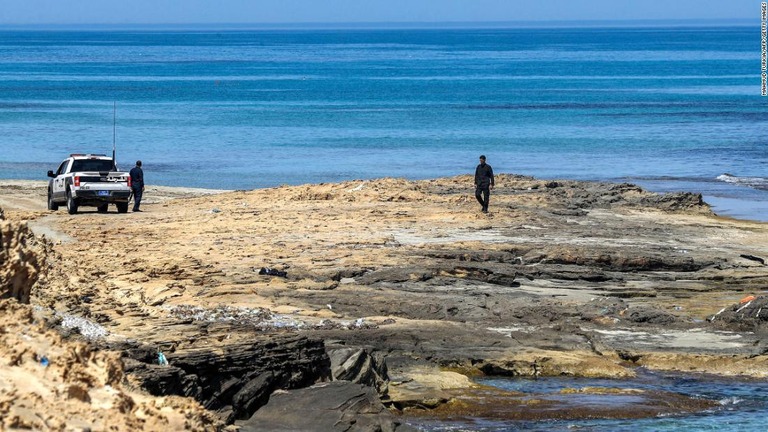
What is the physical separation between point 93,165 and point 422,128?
33.9 meters

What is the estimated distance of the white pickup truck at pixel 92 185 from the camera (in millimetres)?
28359

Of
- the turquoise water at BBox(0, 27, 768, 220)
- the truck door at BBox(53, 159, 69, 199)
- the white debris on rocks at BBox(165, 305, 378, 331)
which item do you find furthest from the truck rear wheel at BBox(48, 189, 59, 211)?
the white debris on rocks at BBox(165, 305, 378, 331)

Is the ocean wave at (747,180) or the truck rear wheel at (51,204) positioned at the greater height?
the ocean wave at (747,180)

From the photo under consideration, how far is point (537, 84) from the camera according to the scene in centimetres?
9562

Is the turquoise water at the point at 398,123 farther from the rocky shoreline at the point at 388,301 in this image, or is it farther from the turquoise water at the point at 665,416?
the turquoise water at the point at 665,416

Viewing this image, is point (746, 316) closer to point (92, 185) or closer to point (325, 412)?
point (325, 412)

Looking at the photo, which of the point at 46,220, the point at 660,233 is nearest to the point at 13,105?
the point at 46,220

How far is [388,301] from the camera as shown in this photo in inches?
718

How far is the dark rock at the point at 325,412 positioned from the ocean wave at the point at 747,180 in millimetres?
29117

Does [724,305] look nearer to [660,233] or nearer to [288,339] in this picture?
[660,233]

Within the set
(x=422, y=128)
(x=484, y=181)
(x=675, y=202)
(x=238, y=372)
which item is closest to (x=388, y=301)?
(x=238, y=372)

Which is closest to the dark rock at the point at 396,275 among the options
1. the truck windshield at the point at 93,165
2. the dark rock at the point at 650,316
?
the dark rock at the point at 650,316

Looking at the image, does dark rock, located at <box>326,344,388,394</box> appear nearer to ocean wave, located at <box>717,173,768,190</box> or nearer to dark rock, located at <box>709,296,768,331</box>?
dark rock, located at <box>709,296,768,331</box>

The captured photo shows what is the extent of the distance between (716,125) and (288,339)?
5175 centimetres
